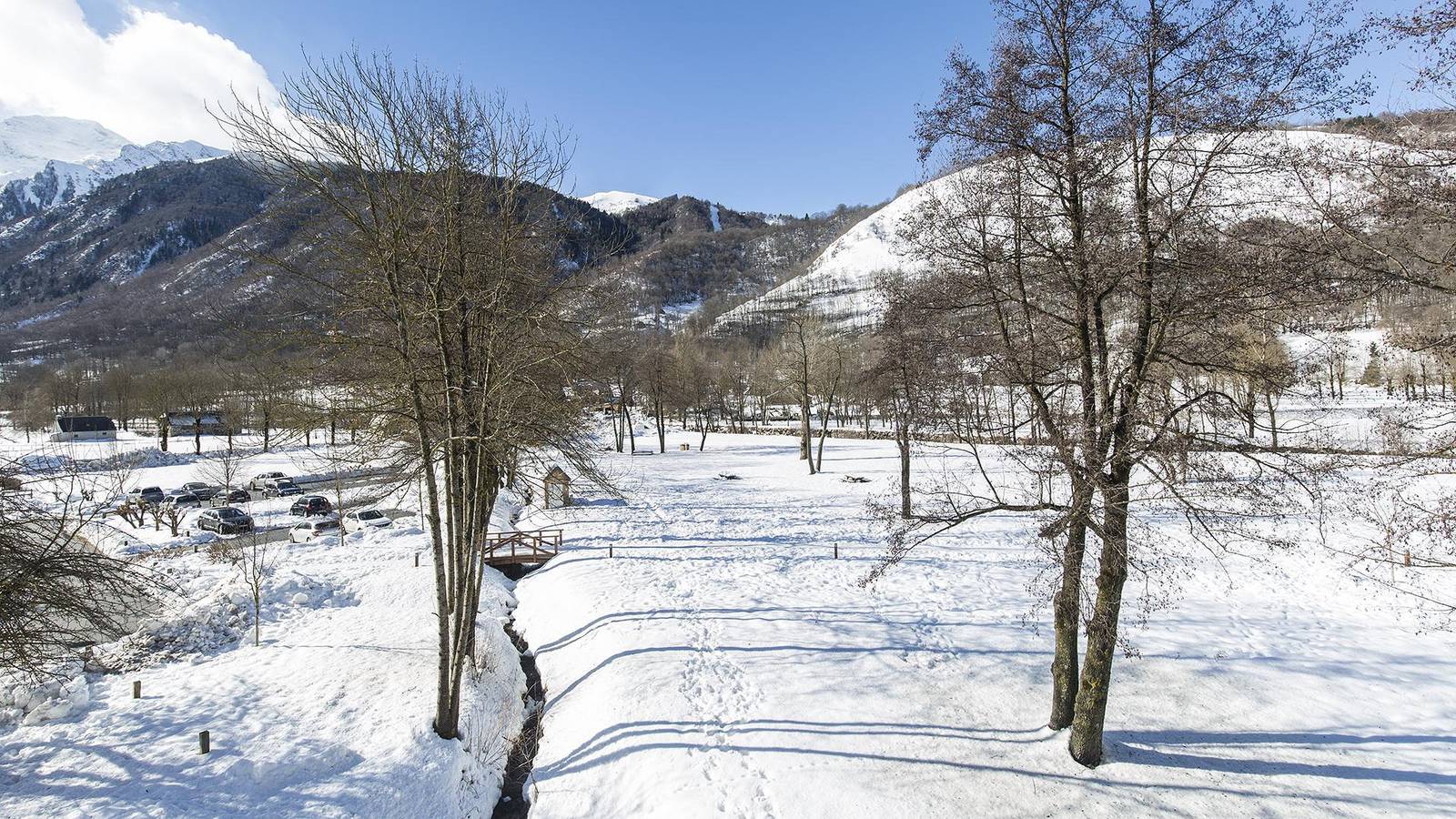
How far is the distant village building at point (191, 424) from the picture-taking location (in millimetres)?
59222

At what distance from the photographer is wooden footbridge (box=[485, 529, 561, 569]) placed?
63.3 ft

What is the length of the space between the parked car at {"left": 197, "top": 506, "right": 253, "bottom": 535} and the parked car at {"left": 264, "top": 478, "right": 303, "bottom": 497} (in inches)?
396

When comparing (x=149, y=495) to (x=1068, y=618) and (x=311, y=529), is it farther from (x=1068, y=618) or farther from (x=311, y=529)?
(x=1068, y=618)

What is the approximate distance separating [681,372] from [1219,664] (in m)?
46.2

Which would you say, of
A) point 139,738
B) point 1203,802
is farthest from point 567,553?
point 1203,802

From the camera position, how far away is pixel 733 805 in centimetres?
783

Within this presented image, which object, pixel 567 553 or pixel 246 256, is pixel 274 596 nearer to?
pixel 567 553

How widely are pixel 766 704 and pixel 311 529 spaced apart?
23.8m

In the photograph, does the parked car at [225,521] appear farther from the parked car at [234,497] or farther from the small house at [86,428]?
the small house at [86,428]

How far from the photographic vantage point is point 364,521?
83.8 ft

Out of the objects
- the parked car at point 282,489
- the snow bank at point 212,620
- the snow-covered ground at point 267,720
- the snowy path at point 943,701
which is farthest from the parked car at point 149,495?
the snowy path at point 943,701

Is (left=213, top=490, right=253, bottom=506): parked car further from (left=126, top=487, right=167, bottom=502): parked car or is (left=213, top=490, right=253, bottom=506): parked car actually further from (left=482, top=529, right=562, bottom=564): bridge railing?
(left=482, top=529, right=562, bottom=564): bridge railing

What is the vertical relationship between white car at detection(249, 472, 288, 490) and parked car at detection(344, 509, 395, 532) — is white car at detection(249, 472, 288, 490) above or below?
above

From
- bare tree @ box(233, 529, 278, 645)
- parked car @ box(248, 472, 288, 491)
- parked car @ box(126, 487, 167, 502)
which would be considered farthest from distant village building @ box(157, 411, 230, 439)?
bare tree @ box(233, 529, 278, 645)
